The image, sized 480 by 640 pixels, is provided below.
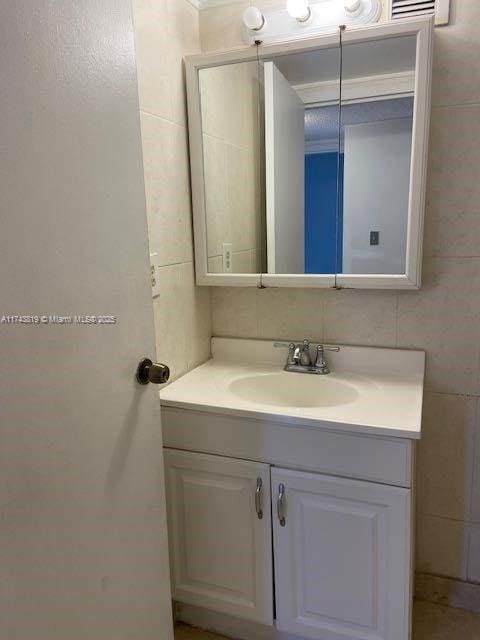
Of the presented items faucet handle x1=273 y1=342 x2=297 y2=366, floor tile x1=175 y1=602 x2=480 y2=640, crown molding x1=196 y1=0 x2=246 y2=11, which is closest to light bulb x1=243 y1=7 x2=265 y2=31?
crown molding x1=196 y1=0 x2=246 y2=11

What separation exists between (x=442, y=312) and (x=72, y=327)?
1154 mm

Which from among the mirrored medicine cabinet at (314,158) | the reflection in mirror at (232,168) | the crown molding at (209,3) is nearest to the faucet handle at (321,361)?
the mirrored medicine cabinet at (314,158)

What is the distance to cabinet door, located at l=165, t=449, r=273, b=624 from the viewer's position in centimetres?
130

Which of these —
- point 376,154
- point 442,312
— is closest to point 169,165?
point 376,154

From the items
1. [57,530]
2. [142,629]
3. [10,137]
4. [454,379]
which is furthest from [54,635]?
[454,379]

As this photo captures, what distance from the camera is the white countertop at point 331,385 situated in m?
1.16

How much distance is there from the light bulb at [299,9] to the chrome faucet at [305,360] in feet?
3.34

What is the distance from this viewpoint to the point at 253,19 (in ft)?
4.66

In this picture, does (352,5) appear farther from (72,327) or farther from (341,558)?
(341,558)

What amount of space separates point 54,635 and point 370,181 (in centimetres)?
136

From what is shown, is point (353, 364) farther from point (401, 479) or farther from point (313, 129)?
point (313, 129)

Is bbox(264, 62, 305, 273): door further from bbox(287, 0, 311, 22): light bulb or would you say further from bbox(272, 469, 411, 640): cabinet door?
bbox(272, 469, 411, 640): cabinet door

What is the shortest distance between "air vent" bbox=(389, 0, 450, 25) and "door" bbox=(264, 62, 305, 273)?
354 millimetres

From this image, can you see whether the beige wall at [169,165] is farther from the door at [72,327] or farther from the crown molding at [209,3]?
the door at [72,327]
